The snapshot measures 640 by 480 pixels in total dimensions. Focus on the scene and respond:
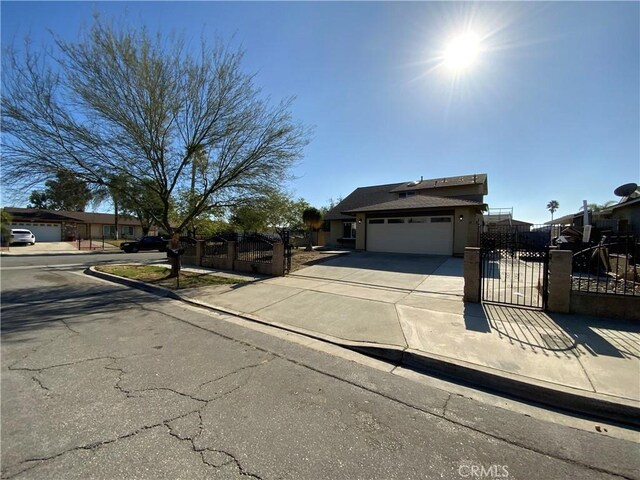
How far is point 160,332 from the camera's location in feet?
17.8

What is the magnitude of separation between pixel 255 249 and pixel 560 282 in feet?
34.3

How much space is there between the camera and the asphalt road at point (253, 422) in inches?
90.5

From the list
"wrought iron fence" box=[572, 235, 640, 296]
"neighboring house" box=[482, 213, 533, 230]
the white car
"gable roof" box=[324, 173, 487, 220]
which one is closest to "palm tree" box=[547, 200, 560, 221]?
"neighboring house" box=[482, 213, 533, 230]

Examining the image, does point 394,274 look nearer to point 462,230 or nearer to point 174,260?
point 462,230

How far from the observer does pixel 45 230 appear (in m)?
36.0

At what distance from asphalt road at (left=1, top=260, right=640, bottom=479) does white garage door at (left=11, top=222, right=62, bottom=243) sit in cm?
4231

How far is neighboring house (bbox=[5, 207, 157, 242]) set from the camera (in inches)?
1369

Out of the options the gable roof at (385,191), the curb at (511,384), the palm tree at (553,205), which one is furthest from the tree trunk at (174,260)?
the palm tree at (553,205)

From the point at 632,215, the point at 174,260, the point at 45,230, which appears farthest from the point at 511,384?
the point at 45,230

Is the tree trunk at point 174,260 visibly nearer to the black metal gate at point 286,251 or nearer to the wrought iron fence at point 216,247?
Result: the wrought iron fence at point 216,247

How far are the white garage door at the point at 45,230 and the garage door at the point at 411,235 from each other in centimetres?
4019

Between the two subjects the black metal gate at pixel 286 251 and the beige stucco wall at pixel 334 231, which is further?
the beige stucco wall at pixel 334 231

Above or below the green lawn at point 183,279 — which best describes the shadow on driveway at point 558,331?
above

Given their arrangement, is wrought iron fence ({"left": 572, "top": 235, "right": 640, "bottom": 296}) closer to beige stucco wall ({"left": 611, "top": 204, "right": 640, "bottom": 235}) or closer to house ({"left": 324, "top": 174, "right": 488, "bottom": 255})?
house ({"left": 324, "top": 174, "right": 488, "bottom": 255})
